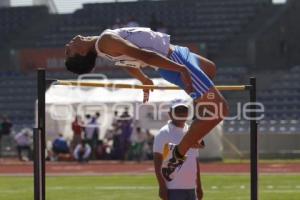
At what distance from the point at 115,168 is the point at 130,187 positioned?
4.64 meters

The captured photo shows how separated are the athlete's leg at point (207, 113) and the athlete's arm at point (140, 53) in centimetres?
19

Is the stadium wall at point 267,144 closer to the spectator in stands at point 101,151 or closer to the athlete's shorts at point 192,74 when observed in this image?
the spectator in stands at point 101,151

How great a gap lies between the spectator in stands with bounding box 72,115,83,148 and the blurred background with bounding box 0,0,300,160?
0.04 meters

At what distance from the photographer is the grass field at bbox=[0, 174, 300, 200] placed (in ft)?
41.1

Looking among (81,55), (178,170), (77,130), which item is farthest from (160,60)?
(77,130)

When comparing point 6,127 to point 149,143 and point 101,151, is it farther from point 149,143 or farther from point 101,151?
point 149,143

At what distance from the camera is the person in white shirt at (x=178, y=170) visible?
7.25 metres

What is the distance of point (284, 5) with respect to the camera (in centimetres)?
2783

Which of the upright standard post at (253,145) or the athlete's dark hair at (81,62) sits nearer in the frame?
the athlete's dark hair at (81,62)

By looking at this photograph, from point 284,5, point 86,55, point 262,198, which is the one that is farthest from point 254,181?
point 284,5

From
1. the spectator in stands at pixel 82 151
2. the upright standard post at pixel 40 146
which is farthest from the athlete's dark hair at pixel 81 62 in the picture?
the spectator in stands at pixel 82 151

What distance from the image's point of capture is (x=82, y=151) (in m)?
21.0

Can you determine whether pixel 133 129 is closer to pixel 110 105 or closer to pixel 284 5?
pixel 110 105

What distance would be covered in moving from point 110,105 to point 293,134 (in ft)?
15.9
